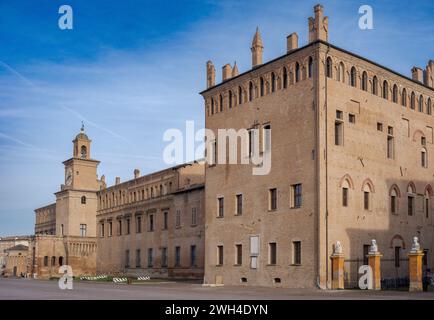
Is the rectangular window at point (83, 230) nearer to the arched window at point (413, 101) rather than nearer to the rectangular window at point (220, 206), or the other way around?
the rectangular window at point (220, 206)

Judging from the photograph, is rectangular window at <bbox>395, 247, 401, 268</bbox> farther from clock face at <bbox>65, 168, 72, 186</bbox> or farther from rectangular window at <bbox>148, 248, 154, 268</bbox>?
clock face at <bbox>65, 168, 72, 186</bbox>

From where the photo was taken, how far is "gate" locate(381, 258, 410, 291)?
39100 mm

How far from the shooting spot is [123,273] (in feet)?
227

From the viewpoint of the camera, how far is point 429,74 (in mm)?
46719

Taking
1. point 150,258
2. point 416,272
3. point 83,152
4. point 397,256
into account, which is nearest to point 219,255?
point 397,256

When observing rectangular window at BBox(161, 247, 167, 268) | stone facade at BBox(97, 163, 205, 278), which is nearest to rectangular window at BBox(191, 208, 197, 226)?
stone facade at BBox(97, 163, 205, 278)

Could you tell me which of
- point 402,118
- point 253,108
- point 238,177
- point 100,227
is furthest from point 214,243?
point 100,227

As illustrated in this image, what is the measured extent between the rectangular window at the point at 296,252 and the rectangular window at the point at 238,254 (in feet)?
18.1

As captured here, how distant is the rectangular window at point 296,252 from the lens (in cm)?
3816

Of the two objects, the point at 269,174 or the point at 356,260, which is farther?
the point at 269,174

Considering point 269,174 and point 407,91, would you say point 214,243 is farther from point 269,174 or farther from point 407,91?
point 407,91

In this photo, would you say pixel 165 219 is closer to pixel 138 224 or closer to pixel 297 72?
pixel 138 224

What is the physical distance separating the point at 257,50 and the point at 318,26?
6159 millimetres

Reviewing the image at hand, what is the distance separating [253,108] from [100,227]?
39747 mm
